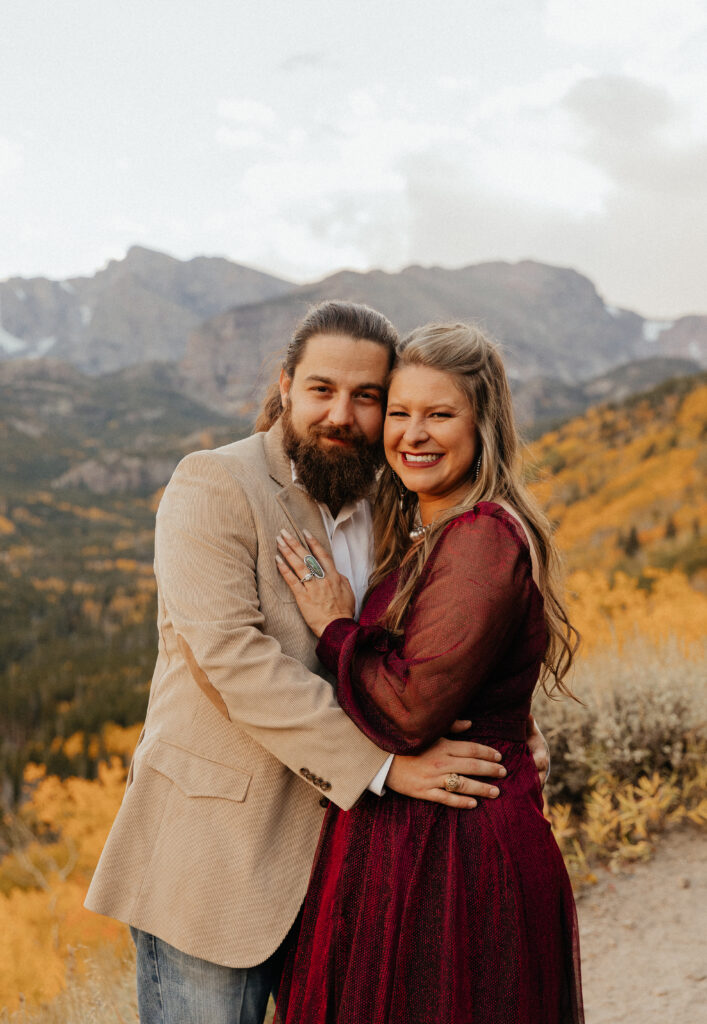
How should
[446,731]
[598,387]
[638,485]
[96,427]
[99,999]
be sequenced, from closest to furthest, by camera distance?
[446,731] → [99,999] → [638,485] → [598,387] → [96,427]

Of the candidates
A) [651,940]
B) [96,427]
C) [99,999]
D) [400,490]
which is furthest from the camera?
[96,427]

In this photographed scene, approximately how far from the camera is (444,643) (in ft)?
5.41

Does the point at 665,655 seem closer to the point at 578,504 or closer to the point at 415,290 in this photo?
the point at 578,504

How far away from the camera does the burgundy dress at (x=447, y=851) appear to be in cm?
164

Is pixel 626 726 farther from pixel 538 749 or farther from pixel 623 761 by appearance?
pixel 538 749

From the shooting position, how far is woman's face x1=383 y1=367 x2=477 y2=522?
1949mm

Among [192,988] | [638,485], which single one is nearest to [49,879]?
[638,485]

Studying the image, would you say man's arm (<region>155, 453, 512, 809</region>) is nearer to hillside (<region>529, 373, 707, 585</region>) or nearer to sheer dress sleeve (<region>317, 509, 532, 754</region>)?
sheer dress sleeve (<region>317, 509, 532, 754</region>)

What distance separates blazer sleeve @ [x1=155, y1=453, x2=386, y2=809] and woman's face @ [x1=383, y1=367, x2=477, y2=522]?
0.47 metres

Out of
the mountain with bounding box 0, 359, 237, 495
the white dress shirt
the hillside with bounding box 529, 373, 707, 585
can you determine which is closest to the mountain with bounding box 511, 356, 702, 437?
the mountain with bounding box 0, 359, 237, 495

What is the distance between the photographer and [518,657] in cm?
181

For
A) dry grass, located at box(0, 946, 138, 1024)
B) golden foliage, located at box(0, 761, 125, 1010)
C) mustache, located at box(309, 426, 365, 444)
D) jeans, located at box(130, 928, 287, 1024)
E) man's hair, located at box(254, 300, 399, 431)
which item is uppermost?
man's hair, located at box(254, 300, 399, 431)

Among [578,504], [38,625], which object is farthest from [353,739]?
[38,625]

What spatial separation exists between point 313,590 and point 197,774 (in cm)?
51
